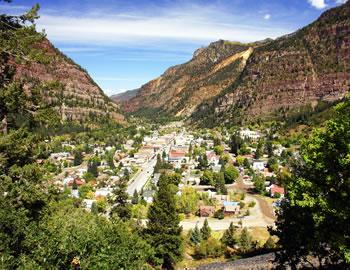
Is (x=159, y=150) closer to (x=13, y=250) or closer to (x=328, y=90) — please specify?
(x=328, y=90)

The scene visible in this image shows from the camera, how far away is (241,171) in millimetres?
108688

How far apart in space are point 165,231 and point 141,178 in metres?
69.3

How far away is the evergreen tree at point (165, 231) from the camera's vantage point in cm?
3472

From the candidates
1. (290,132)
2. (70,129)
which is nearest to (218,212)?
(290,132)

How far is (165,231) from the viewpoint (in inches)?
1388

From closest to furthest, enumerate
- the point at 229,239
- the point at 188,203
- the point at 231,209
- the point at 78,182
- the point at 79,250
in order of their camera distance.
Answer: the point at 79,250, the point at 229,239, the point at 231,209, the point at 188,203, the point at 78,182

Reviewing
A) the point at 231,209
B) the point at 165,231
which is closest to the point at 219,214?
the point at 231,209

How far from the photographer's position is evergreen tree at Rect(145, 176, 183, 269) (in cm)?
3472

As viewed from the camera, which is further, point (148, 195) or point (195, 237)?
point (148, 195)

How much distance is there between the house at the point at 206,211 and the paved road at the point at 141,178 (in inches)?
767

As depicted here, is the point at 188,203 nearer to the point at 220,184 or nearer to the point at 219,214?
the point at 219,214

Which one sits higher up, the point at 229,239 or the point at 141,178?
the point at 229,239

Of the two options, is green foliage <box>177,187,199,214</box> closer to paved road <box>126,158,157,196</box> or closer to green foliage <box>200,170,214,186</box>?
paved road <box>126,158,157,196</box>

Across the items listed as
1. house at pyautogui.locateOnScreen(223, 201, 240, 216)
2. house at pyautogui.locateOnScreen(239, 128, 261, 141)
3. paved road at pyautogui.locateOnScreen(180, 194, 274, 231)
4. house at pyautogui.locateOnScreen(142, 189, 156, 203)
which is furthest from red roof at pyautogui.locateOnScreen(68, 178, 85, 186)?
house at pyautogui.locateOnScreen(239, 128, 261, 141)
